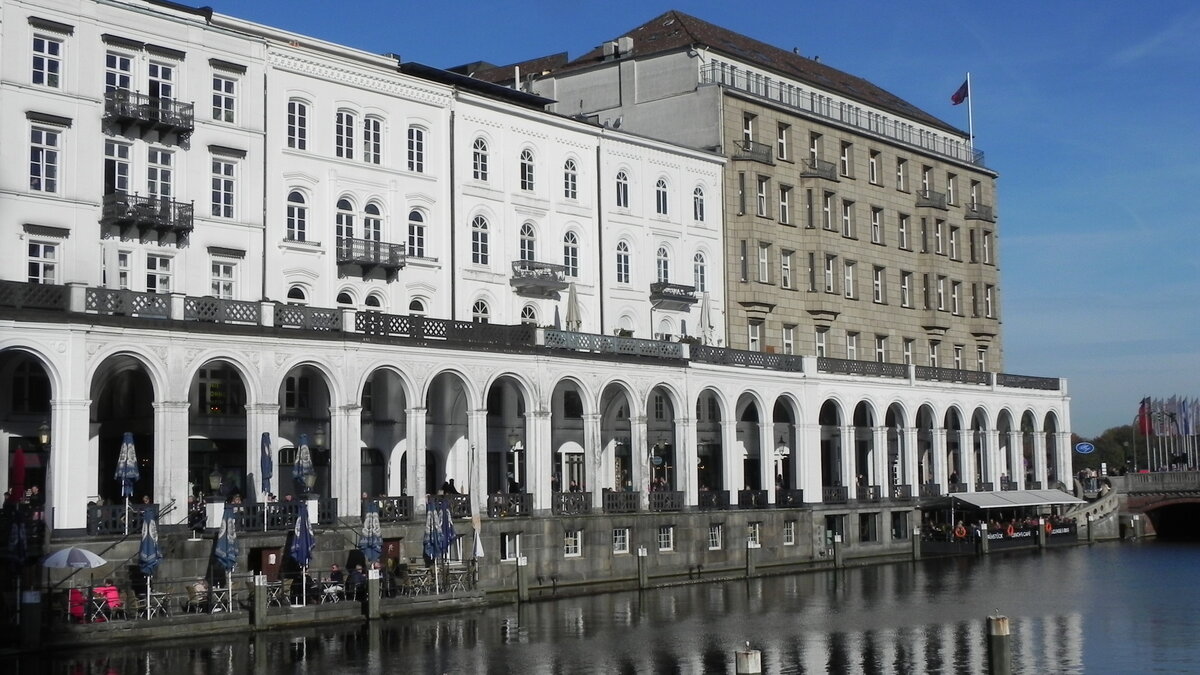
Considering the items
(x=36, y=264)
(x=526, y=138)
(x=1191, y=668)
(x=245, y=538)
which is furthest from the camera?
(x=526, y=138)

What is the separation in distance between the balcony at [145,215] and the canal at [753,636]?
16456 mm

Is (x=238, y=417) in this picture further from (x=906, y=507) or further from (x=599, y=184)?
(x=906, y=507)

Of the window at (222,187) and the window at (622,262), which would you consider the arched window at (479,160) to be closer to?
the window at (622,262)

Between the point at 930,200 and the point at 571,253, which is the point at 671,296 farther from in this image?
the point at 930,200

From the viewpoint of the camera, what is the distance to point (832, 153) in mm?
84500

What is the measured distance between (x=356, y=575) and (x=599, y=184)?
28149 mm

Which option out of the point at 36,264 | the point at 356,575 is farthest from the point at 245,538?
the point at 36,264

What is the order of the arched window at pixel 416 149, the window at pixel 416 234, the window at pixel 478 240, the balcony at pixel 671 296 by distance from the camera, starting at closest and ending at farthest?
the window at pixel 416 234
the arched window at pixel 416 149
the window at pixel 478 240
the balcony at pixel 671 296

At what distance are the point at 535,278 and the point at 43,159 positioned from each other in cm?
2205

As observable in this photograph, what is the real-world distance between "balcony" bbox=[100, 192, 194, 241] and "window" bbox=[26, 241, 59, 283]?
2.01m

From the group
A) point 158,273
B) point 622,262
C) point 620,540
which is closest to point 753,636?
point 620,540

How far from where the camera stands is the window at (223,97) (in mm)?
55406

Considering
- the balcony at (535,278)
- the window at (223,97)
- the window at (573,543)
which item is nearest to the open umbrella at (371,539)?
the window at (573,543)

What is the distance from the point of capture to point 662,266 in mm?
74250
